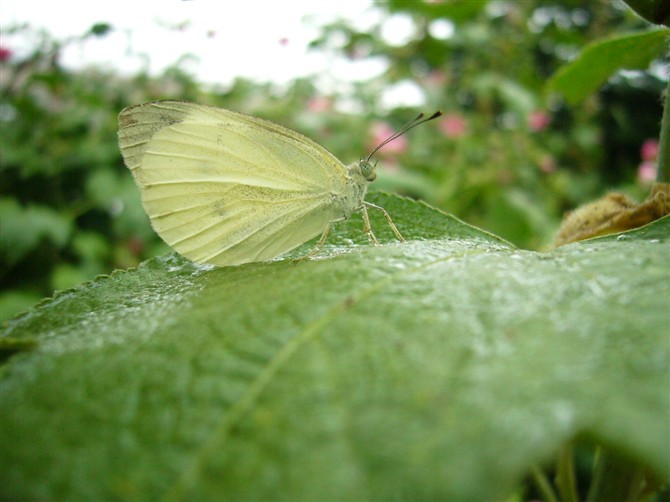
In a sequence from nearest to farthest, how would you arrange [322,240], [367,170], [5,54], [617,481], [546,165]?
1. [617,481]
2. [322,240]
3. [367,170]
4. [5,54]
5. [546,165]

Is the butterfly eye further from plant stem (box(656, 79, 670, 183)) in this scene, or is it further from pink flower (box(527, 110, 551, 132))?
pink flower (box(527, 110, 551, 132))

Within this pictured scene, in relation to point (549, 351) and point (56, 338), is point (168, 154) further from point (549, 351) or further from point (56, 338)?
point (549, 351)

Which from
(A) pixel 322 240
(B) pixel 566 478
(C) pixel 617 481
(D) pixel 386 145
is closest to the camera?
(C) pixel 617 481

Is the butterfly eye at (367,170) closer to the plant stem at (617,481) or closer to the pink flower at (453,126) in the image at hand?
the plant stem at (617,481)

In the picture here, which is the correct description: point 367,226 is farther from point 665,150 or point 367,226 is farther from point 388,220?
point 665,150

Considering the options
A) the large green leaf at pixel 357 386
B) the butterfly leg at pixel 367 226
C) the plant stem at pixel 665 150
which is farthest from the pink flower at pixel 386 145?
the large green leaf at pixel 357 386

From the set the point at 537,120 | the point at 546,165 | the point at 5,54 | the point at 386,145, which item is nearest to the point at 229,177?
the point at 386,145
